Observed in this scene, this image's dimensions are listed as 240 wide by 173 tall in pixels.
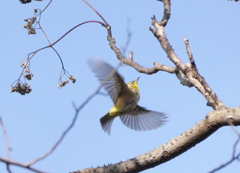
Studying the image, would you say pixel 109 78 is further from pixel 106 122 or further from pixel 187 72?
pixel 106 122

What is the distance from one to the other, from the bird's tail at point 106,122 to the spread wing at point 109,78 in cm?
36

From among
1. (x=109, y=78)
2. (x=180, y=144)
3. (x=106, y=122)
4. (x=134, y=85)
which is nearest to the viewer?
(x=180, y=144)

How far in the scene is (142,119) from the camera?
638 cm

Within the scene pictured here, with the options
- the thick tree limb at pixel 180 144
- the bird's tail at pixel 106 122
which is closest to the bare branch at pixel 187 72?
the thick tree limb at pixel 180 144

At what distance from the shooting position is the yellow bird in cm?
585

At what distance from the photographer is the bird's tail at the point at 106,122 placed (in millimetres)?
6223

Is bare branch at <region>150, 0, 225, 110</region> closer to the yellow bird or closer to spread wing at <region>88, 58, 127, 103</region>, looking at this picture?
spread wing at <region>88, 58, 127, 103</region>

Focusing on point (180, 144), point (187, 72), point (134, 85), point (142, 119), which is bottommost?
point (180, 144)

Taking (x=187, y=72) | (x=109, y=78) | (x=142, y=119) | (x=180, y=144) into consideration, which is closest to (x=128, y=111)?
(x=142, y=119)

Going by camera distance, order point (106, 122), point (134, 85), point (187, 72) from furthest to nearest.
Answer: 1. point (134, 85)
2. point (106, 122)
3. point (187, 72)

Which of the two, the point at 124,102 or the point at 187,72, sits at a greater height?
the point at 124,102

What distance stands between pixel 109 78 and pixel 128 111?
1.37 meters

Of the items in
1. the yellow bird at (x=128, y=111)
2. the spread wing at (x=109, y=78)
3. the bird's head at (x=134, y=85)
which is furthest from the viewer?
the bird's head at (x=134, y=85)

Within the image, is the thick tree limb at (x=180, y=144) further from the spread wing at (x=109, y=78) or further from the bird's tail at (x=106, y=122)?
the bird's tail at (x=106, y=122)
